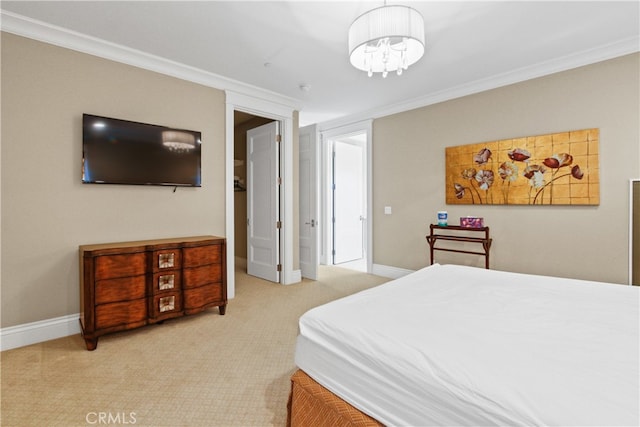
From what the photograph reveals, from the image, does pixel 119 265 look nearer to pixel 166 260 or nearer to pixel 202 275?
pixel 166 260

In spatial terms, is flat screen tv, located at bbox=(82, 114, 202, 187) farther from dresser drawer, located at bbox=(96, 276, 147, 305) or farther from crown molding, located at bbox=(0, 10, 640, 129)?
dresser drawer, located at bbox=(96, 276, 147, 305)

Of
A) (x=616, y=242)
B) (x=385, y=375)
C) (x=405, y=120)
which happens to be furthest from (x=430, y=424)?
(x=405, y=120)

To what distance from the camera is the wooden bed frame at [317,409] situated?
1.20 m

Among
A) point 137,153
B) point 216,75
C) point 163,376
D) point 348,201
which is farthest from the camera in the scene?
point 348,201

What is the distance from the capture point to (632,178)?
2.85 m

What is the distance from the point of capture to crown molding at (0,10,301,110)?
2.48 metres

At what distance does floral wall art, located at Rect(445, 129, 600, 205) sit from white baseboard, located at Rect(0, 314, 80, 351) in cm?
437

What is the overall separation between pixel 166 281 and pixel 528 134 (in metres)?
4.13

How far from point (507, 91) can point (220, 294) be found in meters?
3.99

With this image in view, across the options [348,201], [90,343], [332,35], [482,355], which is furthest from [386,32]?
[348,201]

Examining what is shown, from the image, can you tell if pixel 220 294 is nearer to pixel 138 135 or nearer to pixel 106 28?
pixel 138 135

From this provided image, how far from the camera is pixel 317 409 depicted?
52.0 inches

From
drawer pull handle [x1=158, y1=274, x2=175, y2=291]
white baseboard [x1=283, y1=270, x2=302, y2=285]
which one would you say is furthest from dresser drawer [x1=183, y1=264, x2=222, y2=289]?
white baseboard [x1=283, y1=270, x2=302, y2=285]

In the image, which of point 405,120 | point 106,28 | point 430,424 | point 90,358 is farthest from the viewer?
point 405,120
